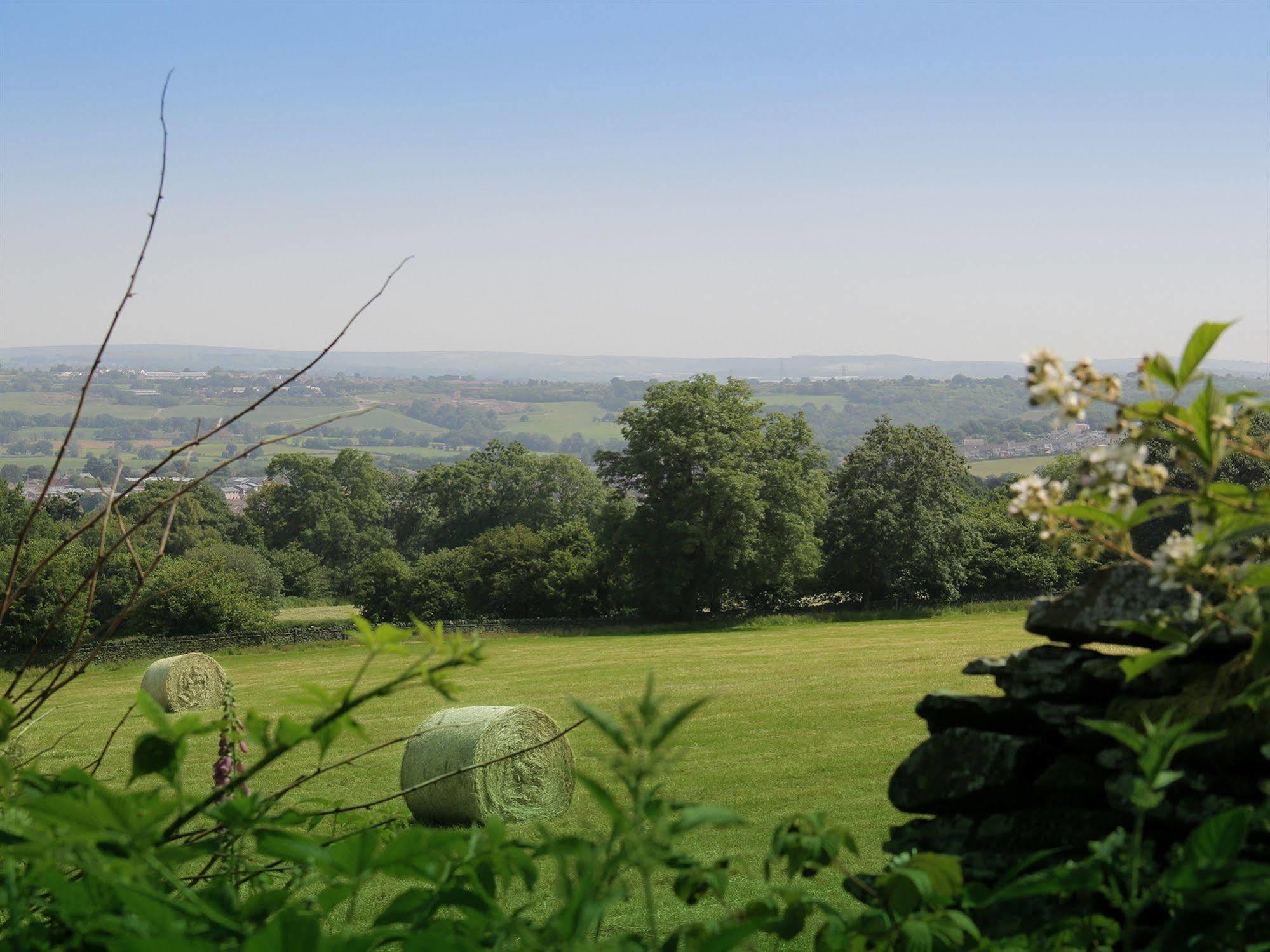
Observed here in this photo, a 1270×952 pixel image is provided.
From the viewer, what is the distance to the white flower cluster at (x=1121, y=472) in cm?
178

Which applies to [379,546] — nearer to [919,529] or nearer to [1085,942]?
[919,529]

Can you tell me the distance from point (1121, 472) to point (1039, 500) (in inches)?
10.5

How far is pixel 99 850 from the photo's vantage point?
1443 millimetres

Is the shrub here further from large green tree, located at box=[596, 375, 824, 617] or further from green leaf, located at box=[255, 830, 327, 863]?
green leaf, located at box=[255, 830, 327, 863]

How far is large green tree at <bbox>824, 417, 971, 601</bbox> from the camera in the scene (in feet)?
145

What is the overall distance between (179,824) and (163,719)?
0.21 m

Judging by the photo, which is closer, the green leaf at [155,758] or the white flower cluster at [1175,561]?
the green leaf at [155,758]

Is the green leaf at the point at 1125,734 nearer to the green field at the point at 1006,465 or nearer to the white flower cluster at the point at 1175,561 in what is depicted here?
the white flower cluster at the point at 1175,561

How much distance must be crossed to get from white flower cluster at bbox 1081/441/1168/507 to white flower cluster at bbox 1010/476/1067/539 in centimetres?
16

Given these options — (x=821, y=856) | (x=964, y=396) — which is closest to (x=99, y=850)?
(x=821, y=856)

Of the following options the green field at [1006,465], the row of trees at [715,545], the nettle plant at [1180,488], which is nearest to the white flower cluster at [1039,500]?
the nettle plant at [1180,488]

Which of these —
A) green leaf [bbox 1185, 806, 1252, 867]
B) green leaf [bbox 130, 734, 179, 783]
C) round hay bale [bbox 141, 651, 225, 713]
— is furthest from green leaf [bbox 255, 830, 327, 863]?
round hay bale [bbox 141, 651, 225, 713]

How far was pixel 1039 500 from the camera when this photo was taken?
2037 millimetres

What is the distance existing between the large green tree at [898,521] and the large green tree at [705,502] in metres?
3.08
